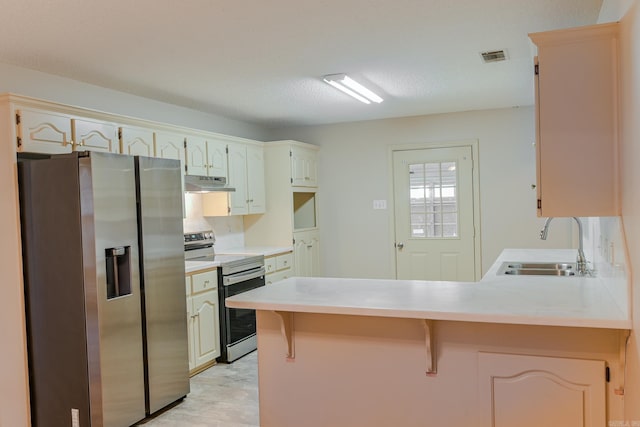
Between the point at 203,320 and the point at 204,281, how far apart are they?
1.07 feet

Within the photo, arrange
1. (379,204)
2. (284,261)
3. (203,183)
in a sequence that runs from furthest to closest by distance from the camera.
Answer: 1. (379,204)
2. (284,261)
3. (203,183)

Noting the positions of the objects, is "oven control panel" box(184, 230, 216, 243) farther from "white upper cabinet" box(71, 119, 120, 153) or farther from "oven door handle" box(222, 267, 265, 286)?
"white upper cabinet" box(71, 119, 120, 153)

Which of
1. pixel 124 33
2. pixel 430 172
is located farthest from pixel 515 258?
pixel 124 33

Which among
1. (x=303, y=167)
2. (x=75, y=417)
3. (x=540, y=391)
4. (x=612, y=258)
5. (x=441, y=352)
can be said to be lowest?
(x=75, y=417)

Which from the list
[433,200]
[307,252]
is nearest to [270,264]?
[307,252]

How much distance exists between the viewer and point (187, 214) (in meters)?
4.86

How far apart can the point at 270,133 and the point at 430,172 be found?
2.14m

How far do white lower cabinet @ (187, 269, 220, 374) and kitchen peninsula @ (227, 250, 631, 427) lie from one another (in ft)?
4.97

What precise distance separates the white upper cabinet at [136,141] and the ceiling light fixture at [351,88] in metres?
1.45

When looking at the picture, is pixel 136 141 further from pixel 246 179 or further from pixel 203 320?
pixel 246 179

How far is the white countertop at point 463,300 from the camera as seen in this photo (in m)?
2.00

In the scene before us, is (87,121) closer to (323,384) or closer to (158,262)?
(158,262)

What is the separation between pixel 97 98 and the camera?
12.8 ft

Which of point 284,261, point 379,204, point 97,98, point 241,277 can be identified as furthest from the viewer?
point 379,204
